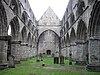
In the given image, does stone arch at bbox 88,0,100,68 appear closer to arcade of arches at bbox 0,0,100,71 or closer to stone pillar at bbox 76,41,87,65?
arcade of arches at bbox 0,0,100,71

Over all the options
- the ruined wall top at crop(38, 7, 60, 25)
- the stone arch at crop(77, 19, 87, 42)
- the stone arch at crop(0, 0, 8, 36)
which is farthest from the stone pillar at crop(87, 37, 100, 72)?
the ruined wall top at crop(38, 7, 60, 25)

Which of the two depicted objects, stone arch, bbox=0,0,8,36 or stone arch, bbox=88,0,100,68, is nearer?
stone arch, bbox=88,0,100,68

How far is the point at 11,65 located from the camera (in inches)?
541

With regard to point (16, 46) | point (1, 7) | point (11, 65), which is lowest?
point (11, 65)

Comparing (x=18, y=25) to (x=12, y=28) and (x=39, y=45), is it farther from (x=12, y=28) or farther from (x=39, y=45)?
(x=39, y=45)

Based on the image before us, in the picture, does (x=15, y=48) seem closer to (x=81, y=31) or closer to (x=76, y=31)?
(x=76, y=31)

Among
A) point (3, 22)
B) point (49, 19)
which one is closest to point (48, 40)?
point (49, 19)

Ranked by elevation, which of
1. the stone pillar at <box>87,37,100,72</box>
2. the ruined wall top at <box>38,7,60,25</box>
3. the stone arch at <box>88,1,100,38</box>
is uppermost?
the ruined wall top at <box>38,7,60,25</box>

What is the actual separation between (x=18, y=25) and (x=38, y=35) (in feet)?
75.4

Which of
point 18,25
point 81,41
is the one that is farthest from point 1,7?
point 81,41

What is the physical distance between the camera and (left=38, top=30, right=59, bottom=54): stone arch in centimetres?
4281

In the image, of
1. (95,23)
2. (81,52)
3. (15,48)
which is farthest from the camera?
(15,48)

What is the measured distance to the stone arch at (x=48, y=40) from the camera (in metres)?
42.8

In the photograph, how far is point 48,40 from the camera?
4294 centimetres
